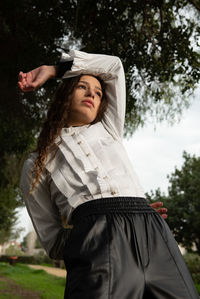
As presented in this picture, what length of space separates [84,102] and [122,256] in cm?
101

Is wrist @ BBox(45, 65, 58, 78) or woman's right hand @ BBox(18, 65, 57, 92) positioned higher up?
wrist @ BBox(45, 65, 58, 78)

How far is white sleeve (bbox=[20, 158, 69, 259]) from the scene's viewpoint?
1.99 metres

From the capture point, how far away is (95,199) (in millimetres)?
1766

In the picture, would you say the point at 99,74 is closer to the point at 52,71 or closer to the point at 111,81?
the point at 111,81

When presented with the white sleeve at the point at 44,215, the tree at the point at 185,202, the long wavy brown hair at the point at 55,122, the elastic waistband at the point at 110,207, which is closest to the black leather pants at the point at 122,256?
the elastic waistband at the point at 110,207

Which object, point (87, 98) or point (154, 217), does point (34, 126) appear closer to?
point (87, 98)

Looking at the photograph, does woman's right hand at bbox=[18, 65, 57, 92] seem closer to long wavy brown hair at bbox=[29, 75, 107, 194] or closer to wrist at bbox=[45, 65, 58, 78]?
wrist at bbox=[45, 65, 58, 78]

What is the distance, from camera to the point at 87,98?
2.20 meters

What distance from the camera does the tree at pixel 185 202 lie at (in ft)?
46.4

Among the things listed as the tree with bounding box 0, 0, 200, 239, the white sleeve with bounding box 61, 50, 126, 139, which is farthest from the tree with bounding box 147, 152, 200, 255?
the white sleeve with bounding box 61, 50, 126, 139

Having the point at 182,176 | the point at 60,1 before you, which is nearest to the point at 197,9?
the point at 60,1

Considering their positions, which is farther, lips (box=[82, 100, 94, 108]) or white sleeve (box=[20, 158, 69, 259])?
lips (box=[82, 100, 94, 108])

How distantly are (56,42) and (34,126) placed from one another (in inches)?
79.5

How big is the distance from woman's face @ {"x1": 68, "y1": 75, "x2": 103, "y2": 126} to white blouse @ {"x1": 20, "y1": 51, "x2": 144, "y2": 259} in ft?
0.17
